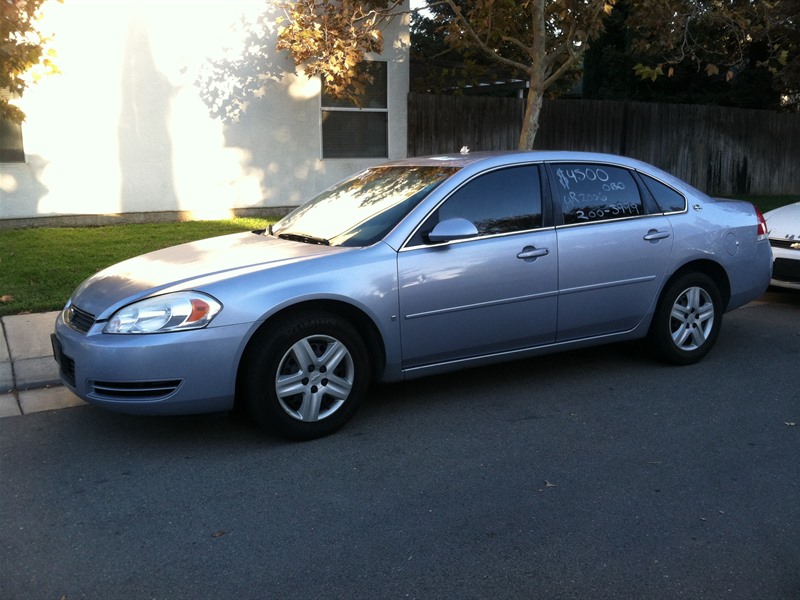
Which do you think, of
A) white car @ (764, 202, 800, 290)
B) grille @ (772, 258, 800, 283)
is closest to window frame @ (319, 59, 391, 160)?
white car @ (764, 202, 800, 290)

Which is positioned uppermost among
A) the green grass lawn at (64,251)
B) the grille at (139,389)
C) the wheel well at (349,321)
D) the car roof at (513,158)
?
the car roof at (513,158)

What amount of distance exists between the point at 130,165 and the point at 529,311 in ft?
28.6

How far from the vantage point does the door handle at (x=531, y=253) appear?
5.49m

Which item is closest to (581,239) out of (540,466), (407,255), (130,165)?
(407,255)

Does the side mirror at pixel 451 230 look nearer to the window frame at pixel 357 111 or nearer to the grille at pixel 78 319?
the grille at pixel 78 319

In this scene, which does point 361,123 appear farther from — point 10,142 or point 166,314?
point 166,314

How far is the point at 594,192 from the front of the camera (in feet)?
19.6

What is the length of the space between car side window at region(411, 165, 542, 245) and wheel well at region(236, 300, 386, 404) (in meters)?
0.74

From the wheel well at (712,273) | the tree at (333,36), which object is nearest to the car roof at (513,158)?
the wheel well at (712,273)

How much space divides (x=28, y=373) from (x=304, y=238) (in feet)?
7.29

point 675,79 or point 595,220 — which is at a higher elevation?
point 675,79

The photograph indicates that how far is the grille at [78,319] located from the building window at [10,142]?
25.1ft

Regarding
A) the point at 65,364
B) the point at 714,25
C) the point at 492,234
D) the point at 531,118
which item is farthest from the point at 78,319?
the point at 714,25

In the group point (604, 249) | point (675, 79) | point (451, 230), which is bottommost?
point (604, 249)
